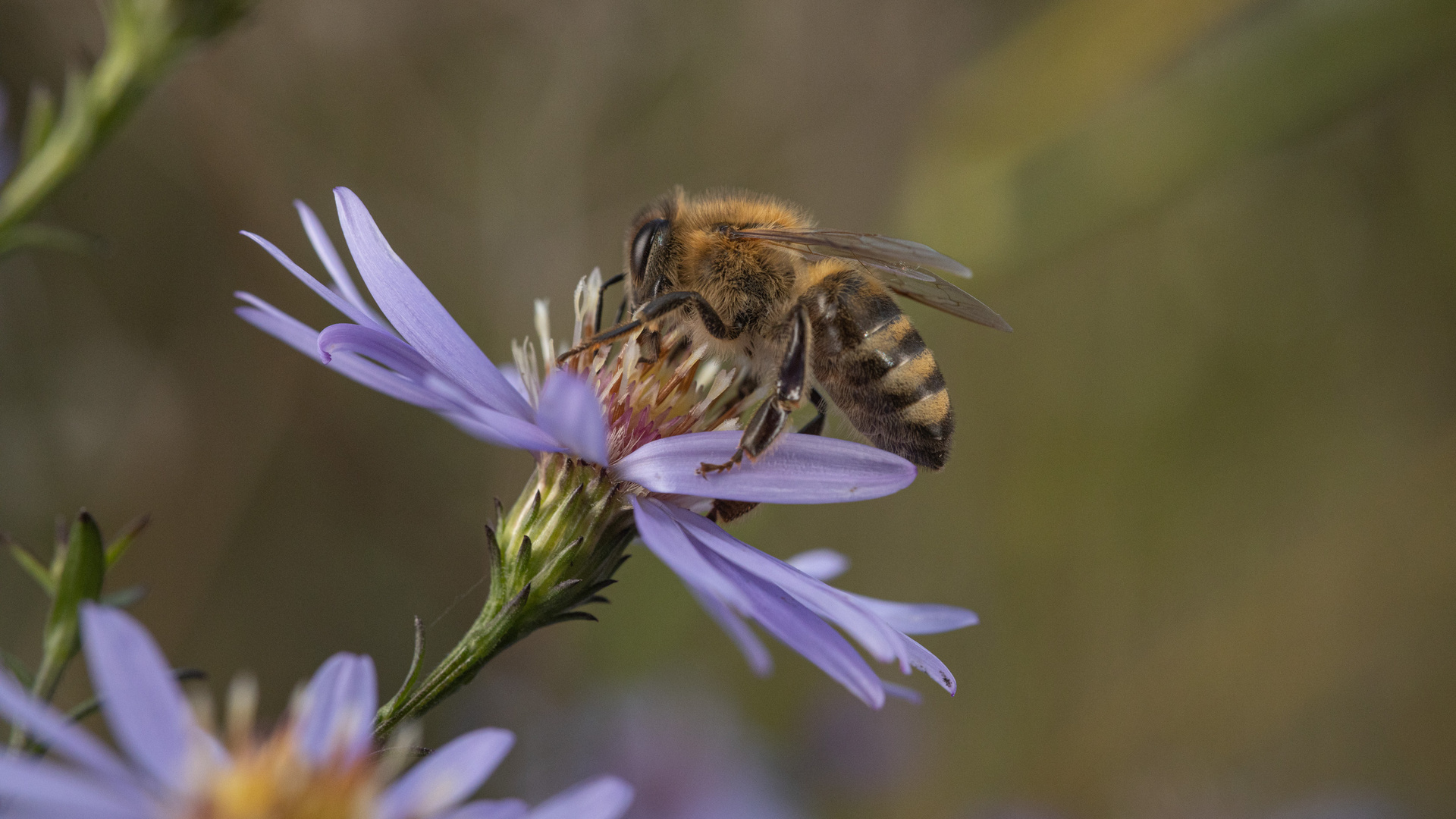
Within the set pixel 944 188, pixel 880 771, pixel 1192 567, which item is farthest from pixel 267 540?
pixel 1192 567

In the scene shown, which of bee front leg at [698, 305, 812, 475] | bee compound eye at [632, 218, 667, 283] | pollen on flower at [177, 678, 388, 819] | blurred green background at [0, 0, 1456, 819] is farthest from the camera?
blurred green background at [0, 0, 1456, 819]

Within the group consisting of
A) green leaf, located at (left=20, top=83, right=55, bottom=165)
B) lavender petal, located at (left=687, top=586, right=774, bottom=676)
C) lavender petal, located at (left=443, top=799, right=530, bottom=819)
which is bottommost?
lavender petal, located at (left=443, top=799, right=530, bottom=819)

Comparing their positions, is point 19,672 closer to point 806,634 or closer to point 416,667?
point 416,667

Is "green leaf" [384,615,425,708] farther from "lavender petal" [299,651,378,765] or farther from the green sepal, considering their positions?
the green sepal

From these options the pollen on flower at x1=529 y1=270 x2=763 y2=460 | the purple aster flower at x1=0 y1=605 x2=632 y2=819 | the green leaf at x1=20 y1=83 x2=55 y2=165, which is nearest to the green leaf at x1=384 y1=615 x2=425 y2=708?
the purple aster flower at x1=0 y1=605 x2=632 y2=819

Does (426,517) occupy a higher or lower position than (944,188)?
lower

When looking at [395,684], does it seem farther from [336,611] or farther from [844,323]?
[844,323]
